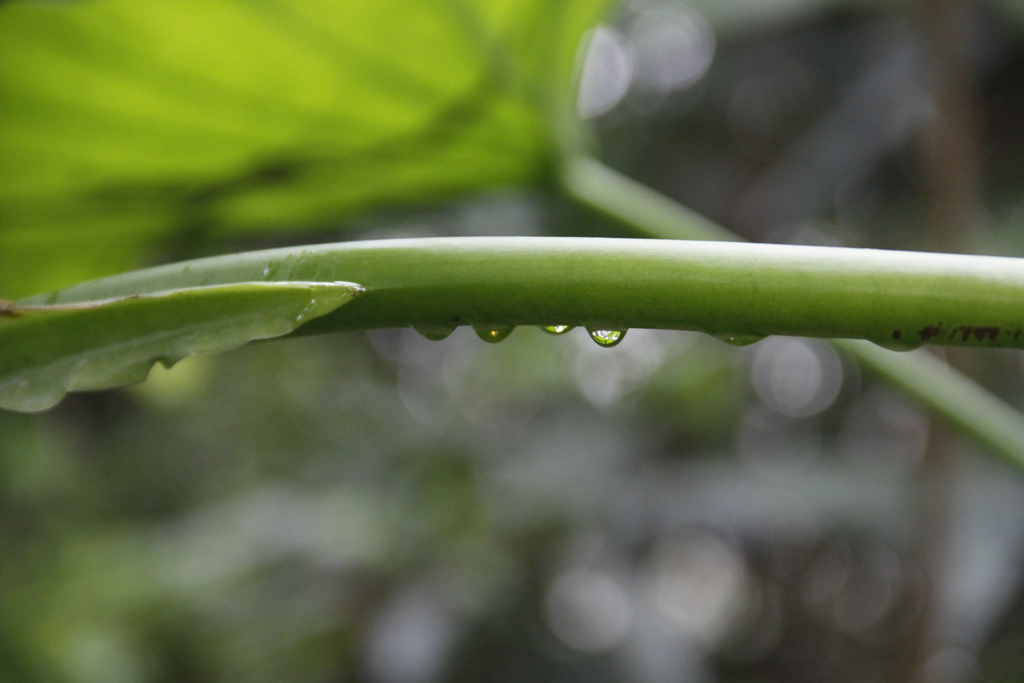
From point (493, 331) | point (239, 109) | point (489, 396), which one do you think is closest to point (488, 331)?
point (493, 331)

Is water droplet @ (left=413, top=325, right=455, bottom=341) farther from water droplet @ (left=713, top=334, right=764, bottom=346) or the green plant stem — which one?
the green plant stem

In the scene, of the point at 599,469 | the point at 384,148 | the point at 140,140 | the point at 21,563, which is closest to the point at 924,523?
the point at 599,469

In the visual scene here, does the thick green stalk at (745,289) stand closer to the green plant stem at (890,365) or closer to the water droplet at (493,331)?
the water droplet at (493,331)

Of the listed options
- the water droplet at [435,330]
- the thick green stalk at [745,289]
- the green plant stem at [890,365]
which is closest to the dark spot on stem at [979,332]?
the thick green stalk at [745,289]

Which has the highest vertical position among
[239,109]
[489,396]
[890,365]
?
[239,109]

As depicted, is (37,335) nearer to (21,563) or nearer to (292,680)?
(292,680)

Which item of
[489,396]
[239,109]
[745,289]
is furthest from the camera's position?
[489,396]

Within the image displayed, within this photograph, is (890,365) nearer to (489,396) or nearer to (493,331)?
(493,331)
